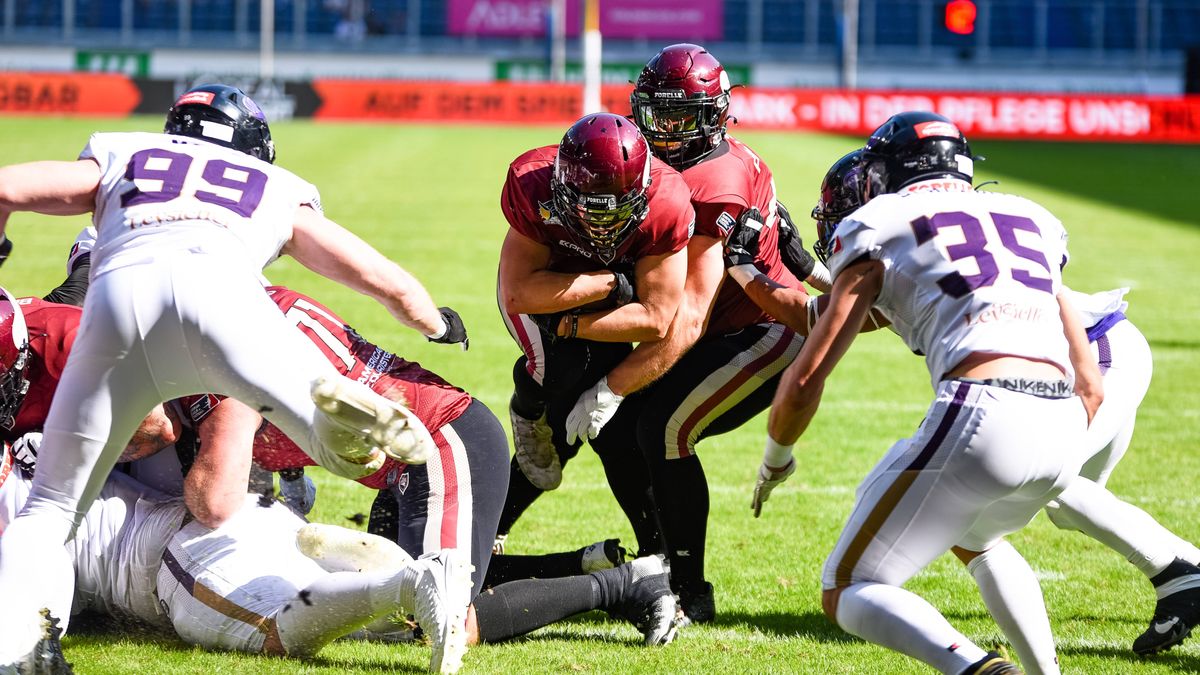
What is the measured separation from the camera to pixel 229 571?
379cm

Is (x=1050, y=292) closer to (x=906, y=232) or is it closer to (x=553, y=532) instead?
(x=906, y=232)

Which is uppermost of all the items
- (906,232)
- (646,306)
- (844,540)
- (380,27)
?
(380,27)

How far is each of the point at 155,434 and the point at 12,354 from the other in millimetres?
447

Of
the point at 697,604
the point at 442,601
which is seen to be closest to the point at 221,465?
the point at 442,601

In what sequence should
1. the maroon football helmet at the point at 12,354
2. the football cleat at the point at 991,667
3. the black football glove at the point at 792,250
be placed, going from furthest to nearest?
the black football glove at the point at 792,250 < the maroon football helmet at the point at 12,354 < the football cleat at the point at 991,667

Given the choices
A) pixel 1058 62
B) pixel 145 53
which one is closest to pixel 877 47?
pixel 1058 62

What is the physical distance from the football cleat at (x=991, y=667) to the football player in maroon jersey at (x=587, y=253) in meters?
1.66

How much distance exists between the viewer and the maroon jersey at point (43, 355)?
3.90 m

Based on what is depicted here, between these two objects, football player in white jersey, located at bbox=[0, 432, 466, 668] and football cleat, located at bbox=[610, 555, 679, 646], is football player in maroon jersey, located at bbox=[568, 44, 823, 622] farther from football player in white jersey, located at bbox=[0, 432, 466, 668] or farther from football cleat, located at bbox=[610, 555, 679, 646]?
football player in white jersey, located at bbox=[0, 432, 466, 668]

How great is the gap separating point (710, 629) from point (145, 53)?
4130 centimetres

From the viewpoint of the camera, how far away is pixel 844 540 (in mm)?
3223

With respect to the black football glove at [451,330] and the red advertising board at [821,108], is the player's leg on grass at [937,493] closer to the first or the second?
the black football glove at [451,330]

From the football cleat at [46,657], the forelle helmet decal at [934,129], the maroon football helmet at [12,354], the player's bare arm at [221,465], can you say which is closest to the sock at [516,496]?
the player's bare arm at [221,465]

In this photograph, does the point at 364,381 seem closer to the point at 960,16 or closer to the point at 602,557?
the point at 602,557
